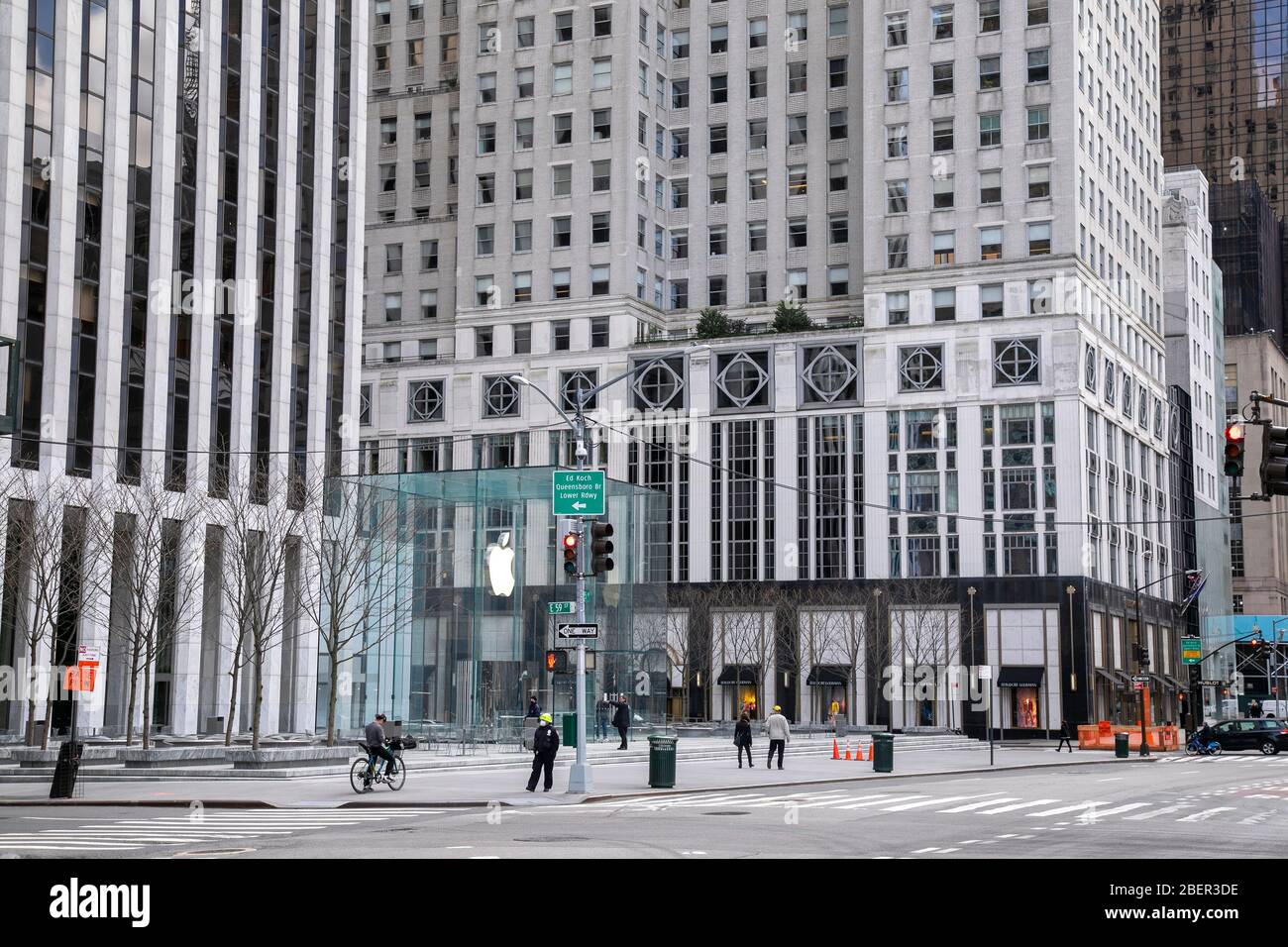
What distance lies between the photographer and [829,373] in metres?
92.7

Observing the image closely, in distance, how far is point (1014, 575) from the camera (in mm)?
86438

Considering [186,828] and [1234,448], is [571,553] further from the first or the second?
[1234,448]

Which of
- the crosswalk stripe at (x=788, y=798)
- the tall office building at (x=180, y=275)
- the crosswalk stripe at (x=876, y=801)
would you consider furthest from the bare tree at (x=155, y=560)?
the crosswalk stripe at (x=876, y=801)

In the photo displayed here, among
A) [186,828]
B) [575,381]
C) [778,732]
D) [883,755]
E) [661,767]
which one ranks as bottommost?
[883,755]

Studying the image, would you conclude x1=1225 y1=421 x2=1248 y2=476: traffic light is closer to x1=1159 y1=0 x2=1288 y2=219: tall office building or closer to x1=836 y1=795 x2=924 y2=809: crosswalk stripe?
x1=836 y1=795 x2=924 y2=809: crosswalk stripe

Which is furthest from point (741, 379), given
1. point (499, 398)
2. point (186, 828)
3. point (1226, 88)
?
point (1226, 88)

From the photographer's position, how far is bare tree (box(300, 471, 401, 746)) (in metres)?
50.7

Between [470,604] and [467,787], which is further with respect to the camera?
[470,604]

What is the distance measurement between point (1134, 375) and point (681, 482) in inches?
1215

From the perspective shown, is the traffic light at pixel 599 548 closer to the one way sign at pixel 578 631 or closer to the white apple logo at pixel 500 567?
the one way sign at pixel 578 631

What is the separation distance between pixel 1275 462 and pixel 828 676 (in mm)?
65457

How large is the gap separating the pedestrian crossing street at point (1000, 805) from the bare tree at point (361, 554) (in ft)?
67.3

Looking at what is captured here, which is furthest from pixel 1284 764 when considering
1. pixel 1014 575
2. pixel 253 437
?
pixel 253 437
